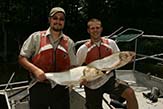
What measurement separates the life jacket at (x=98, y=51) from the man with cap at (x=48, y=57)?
24cm

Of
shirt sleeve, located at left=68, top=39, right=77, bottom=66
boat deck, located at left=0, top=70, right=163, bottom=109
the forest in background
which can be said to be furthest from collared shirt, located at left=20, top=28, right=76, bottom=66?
the forest in background

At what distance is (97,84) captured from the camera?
336cm

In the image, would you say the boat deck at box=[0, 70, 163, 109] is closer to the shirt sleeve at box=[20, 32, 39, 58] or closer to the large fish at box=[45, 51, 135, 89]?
the large fish at box=[45, 51, 135, 89]

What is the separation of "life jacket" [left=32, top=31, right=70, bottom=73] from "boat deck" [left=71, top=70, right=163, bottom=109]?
106 centimetres

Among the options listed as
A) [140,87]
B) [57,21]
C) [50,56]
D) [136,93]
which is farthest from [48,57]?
[140,87]

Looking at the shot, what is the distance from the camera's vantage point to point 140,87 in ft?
16.4

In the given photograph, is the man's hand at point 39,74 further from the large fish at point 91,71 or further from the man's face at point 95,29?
the man's face at point 95,29

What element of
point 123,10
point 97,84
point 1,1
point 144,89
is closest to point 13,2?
point 1,1

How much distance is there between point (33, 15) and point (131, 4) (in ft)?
15.6

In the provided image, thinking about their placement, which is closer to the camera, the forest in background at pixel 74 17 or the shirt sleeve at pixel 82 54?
the shirt sleeve at pixel 82 54

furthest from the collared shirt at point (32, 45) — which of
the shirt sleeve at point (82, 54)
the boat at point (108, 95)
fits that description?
the boat at point (108, 95)

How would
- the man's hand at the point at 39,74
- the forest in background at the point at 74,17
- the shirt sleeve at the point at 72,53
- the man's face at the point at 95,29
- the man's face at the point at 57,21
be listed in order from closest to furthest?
the man's hand at the point at 39,74
the man's face at the point at 57,21
the shirt sleeve at the point at 72,53
the man's face at the point at 95,29
the forest in background at the point at 74,17

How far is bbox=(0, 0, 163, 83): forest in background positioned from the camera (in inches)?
657

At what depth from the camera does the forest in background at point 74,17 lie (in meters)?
16.7
